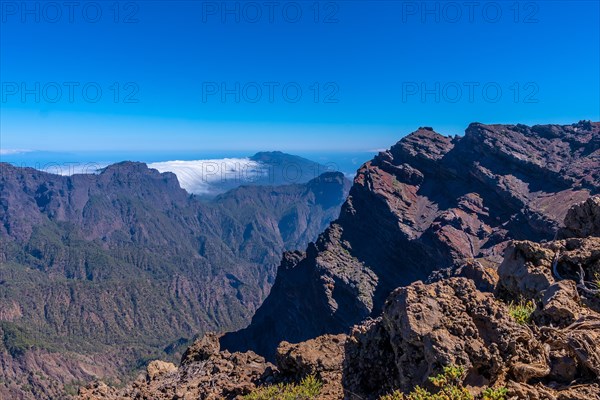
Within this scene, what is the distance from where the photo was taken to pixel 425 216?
107m

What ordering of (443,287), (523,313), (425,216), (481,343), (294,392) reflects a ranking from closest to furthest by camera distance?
(481,343) → (443,287) → (523,313) → (294,392) → (425,216)

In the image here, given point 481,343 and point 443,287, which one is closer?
point 481,343

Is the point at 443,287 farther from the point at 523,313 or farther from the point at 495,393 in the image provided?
the point at 495,393

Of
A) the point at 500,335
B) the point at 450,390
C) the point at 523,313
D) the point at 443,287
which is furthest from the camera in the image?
the point at 523,313

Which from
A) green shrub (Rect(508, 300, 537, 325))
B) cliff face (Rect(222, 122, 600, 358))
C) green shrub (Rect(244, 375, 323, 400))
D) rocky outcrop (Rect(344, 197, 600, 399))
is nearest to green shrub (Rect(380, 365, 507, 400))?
rocky outcrop (Rect(344, 197, 600, 399))

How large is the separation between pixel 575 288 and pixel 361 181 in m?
109

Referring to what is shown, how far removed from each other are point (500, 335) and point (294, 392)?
878cm

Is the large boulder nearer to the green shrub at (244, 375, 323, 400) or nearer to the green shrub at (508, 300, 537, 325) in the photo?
the green shrub at (508, 300, 537, 325)

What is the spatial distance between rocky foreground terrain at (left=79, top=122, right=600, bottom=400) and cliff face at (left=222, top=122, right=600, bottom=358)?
1.21ft

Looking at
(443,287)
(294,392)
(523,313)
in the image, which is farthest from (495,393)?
(294,392)

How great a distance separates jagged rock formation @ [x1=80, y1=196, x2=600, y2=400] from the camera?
871 cm

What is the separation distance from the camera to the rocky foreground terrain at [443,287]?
9352mm

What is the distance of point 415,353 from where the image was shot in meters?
9.91

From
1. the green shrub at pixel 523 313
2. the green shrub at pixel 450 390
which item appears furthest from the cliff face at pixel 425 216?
the green shrub at pixel 450 390
